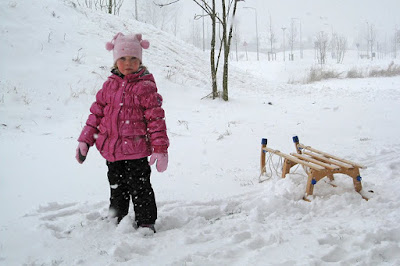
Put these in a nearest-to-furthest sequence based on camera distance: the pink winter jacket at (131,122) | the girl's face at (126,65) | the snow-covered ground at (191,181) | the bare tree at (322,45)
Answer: the snow-covered ground at (191,181)
the pink winter jacket at (131,122)
the girl's face at (126,65)
the bare tree at (322,45)

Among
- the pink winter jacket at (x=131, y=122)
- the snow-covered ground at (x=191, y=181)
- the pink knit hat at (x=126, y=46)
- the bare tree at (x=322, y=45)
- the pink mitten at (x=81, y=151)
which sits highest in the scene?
the bare tree at (x=322, y=45)

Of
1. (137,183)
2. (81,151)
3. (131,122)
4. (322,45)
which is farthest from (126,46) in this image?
(322,45)

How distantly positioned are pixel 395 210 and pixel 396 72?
71.0ft

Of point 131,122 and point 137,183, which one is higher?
point 131,122

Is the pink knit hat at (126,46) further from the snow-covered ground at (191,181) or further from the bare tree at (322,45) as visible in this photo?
the bare tree at (322,45)

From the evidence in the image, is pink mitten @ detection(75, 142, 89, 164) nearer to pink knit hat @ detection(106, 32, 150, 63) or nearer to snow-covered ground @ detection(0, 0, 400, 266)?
snow-covered ground @ detection(0, 0, 400, 266)

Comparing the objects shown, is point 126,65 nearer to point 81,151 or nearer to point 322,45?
point 81,151

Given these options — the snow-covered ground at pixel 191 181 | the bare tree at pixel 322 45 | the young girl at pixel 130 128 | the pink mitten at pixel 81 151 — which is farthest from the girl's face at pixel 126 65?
the bare tree at pixel 322 45

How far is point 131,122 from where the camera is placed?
262 centimetres

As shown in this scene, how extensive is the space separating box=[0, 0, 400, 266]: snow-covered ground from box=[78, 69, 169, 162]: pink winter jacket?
0.70 meters

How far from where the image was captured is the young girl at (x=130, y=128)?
2.60 m

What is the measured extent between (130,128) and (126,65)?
559mm

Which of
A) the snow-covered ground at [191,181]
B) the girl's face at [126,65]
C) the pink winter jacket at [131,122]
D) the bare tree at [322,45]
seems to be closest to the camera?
the snow-covered ground at [191,181]

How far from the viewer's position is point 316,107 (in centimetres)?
925
